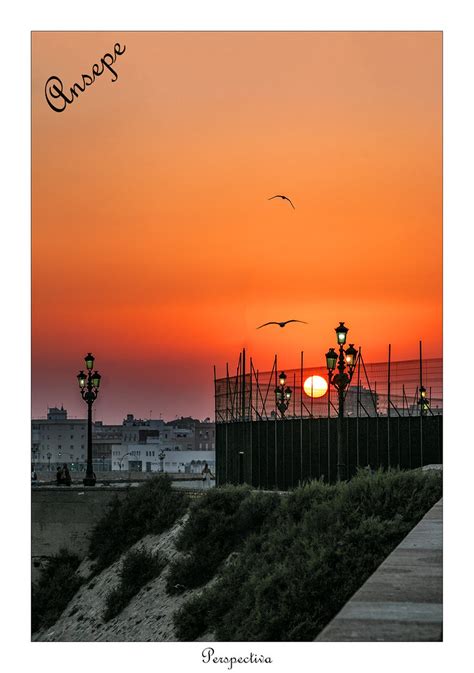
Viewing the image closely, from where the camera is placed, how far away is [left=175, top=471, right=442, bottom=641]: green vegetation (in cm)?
1811

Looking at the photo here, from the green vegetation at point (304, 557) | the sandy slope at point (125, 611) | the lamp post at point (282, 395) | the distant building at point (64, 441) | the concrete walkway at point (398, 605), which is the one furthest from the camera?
the distant building at point (64, 441)

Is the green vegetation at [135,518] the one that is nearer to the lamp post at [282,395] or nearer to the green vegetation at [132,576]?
the green vegetation at [132,576]

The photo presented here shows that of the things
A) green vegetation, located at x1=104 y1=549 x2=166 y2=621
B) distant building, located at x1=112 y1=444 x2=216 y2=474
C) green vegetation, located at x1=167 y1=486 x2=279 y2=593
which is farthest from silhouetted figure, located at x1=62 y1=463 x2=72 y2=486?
distant building, located at x1=112 y1=444 x2=216 y2=474

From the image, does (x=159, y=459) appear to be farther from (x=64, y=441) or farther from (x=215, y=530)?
(x=215, y=530)

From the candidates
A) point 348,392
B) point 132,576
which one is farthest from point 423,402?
point 132,576

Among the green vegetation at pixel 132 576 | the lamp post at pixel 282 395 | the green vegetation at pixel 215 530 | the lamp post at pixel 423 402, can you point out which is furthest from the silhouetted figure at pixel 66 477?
the lamp post at pixel 423 402

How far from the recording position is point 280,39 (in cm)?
1517

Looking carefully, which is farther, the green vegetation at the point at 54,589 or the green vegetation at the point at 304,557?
the green vegetation at the point at 54,589

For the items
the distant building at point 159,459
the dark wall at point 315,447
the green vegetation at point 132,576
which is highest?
the dark wall at point 315,447

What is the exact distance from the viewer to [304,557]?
2027 cm

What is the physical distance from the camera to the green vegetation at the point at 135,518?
33719 mm

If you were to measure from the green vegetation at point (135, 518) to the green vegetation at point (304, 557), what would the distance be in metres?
5.42
